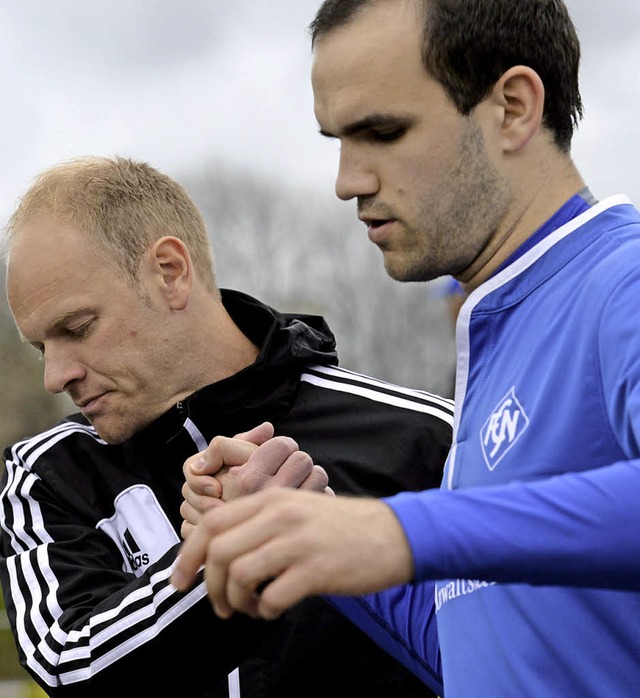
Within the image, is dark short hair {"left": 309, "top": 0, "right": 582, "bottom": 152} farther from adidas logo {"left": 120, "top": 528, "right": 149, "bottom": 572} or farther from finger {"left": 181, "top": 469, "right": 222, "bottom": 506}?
adidas logo {"left": 120, "top": 528, "right": 149, "bottom": 572}

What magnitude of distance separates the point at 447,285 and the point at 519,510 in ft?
5.87

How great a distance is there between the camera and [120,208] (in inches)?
133

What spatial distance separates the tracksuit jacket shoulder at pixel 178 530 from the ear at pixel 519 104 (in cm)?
130

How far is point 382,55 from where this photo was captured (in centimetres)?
203

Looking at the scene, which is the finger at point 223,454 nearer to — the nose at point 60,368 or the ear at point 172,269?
the nose at point 60,368

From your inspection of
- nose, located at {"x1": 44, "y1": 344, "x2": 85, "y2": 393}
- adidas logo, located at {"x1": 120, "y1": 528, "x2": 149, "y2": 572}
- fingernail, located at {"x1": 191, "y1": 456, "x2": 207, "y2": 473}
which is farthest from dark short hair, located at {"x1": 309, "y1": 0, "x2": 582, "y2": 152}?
adidas logo, located at {"x1": 120, "y1": 528, "x2": 149, "y2": 572}

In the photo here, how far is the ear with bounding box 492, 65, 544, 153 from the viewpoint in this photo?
206 cm

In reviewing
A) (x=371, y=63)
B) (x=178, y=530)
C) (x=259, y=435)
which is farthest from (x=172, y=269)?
(x=371, y=63)

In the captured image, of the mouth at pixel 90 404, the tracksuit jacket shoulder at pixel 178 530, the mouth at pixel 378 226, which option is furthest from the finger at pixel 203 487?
the mouth at pixel 90 404

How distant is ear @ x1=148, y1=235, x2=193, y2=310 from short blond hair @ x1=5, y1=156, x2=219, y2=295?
0.04 m

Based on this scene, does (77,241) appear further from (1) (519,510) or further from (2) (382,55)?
(1) (519,510)

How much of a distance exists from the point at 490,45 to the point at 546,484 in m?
1.04

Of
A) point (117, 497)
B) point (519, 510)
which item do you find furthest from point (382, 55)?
point (117, 497)

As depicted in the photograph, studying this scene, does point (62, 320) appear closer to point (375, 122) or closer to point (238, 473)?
point (238, 473)
